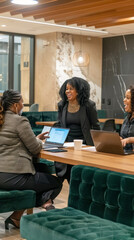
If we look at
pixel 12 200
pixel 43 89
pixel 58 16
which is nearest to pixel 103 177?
pixel 12 200

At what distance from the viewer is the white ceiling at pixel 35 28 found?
924 centimetres

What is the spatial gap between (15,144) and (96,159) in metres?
0.79

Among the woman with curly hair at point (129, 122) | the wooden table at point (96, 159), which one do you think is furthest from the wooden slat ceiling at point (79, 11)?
the wooden table at point (96, 159)

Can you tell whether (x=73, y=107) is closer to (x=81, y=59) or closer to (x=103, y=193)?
(x=103, y=193)

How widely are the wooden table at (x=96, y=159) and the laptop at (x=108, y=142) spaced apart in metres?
0.07

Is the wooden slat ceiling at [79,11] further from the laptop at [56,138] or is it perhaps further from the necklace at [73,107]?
the laptop at [56,138]

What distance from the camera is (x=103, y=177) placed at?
10.0ft

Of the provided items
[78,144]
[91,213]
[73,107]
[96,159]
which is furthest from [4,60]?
[91,213]

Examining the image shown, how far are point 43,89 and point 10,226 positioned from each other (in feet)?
25.0

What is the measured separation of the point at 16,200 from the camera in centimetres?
380

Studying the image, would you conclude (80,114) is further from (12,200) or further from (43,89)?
(43,89)

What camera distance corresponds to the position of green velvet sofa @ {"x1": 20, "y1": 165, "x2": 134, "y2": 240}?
2.69m

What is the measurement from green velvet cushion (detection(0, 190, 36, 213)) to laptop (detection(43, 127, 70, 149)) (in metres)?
0.56

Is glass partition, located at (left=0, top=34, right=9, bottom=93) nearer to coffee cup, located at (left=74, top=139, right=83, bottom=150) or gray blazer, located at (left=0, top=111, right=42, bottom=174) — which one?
coffee cup, located at (left=74, top=139, right=83, bottom=150)
